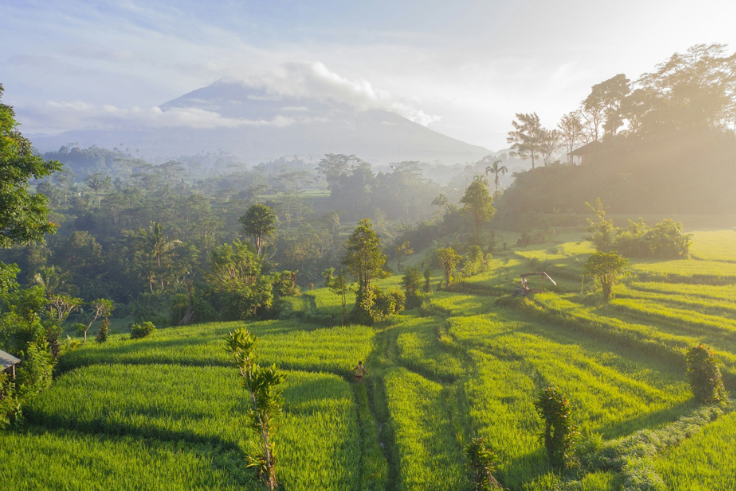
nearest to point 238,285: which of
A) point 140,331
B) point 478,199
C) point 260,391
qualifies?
point 140,331

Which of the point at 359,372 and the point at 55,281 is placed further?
the point at 55,281

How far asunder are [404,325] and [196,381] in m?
9.29

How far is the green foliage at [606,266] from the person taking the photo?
15594mm

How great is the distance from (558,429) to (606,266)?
1166 centimetres

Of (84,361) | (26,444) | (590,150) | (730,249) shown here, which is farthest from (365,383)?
(590,150)

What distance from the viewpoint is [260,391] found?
20.1ft

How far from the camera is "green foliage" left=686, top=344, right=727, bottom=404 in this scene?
871 centimetres

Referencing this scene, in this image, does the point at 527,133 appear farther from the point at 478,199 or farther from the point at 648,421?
the point at 648,421

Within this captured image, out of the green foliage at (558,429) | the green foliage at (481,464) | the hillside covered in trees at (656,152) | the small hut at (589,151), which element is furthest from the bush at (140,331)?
the small hut at (589,151)

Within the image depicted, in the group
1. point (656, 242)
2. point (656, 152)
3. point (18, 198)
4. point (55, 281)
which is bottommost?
point (55, 281)

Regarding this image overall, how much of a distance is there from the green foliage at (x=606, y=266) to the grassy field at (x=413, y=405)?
0.76 m

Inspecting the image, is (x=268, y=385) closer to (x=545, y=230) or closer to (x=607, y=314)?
(x=607, y=314)

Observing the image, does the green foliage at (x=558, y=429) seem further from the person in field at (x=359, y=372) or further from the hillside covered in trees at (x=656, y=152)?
the hillside covered in trees at (x=656, y=152)

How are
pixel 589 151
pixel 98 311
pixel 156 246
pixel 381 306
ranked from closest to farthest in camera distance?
pixel 381 306 < pixel 98 311 < pixel 156 246 < pixel 589 151
